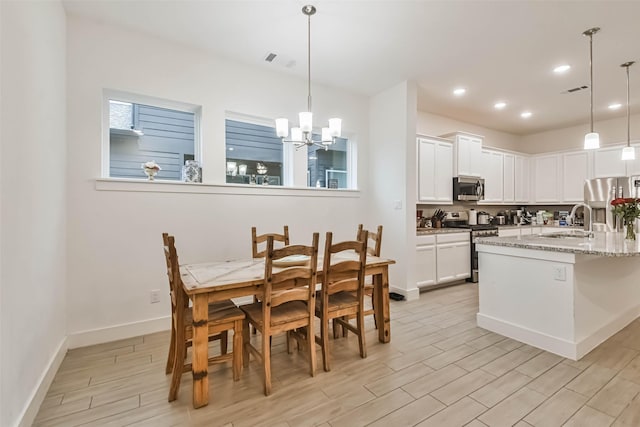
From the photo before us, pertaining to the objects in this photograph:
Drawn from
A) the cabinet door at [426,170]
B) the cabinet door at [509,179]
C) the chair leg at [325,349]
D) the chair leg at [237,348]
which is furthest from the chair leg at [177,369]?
the cabinet door at [509,179]

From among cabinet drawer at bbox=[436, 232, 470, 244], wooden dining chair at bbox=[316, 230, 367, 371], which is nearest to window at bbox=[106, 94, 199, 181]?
wooden dining chair at bbox=[316, 230, 367, 371]

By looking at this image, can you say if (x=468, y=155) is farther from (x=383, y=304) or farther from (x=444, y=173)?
(x=383, y=304)

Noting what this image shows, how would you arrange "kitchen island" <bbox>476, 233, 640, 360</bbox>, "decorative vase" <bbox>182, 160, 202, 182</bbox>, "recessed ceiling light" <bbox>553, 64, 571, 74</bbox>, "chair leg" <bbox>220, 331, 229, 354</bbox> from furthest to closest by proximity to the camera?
1. "recessed ceiling light" <bbox>553, 64, 571, 74</bbox>
2. "decorative vase" <bbox>182, 160, 202, 182</bbox>
3. "kitchen island" <bbox>476, 233, 640, 360</bbox>
4. "chair leg" <bbox>220, 331, 229, 354</bbox>

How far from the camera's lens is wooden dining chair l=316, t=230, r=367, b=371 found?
7.66ft

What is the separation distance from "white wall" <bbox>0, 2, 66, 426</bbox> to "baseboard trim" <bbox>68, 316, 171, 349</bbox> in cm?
18

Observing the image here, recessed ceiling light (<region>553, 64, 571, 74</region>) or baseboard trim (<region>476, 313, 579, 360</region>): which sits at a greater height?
recessed ceiling light (<region>553, 64, 571, 74</region>)

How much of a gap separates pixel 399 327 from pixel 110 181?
319 cm

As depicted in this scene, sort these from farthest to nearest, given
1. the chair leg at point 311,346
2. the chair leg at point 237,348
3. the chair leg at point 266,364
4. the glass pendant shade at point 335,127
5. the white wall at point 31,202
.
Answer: the glass pendant shade at point 335,127, the chair leg at point 311,346, the chair leg at point 237,348, the chair leg at point 266,364, the white wall at point 31,202

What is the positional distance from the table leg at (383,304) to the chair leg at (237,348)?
1.29 metres

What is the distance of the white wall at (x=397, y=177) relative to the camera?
4117mm

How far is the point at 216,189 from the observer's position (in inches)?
134

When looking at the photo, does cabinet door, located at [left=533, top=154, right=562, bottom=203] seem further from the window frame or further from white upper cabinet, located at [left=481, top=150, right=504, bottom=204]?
Answer: the window frame

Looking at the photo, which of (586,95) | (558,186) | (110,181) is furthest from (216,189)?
(558,186)

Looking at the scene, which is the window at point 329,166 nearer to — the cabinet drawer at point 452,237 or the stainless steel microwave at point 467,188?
the cabinet drawer at point 452,237
